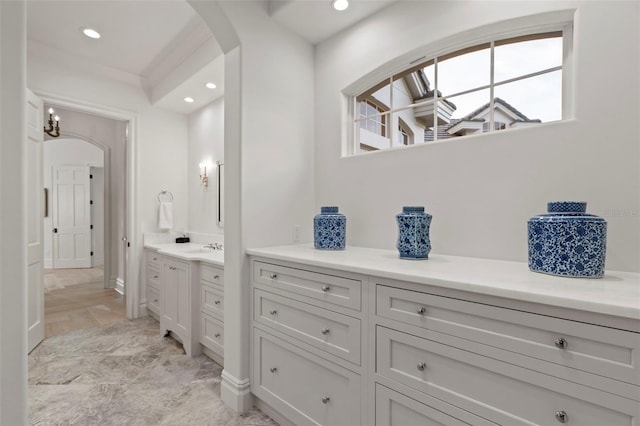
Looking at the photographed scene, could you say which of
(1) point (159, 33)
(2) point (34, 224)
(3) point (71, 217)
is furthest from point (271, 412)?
(3) point (71, 217)

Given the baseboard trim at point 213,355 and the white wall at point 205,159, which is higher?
the white wall at point 205,159

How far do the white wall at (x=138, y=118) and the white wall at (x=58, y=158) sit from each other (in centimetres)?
338

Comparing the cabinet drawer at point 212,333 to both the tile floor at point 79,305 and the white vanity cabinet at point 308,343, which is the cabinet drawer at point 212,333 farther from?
the tile floor at point 79,305

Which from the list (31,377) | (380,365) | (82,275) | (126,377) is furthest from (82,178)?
(380,365)

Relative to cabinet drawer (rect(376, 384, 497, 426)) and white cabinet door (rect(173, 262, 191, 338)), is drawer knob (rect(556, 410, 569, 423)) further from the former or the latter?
white cabinet door (rect(173, 262, 191, 338))

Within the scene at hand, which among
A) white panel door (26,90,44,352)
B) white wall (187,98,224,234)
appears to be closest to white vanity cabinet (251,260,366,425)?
white wall (187,98,224,234)

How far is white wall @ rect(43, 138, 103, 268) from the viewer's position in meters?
6.34

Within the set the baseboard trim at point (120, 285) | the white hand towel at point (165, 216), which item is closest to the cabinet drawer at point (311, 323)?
the white hand towel at point (165, 216)

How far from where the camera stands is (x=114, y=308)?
383 centimetres

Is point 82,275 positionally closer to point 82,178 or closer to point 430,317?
point 82,178

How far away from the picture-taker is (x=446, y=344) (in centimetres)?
105

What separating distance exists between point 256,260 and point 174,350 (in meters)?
1.56

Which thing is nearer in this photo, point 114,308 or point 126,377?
point 126,377

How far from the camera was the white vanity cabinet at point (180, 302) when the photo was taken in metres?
2.52
